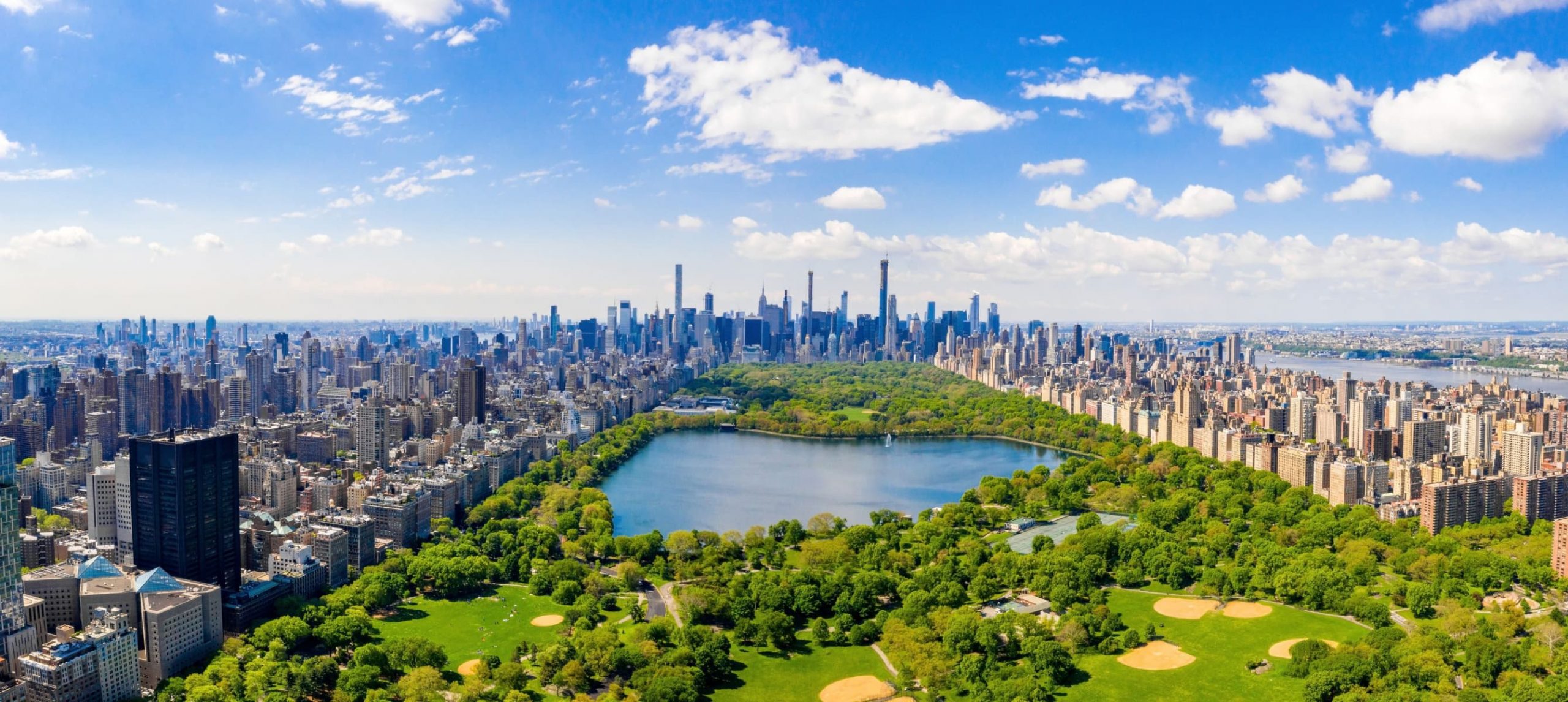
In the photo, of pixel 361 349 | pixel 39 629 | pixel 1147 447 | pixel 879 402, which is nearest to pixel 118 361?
pixel 361 349

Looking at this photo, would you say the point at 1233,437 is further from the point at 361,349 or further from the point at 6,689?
the point at 361,349

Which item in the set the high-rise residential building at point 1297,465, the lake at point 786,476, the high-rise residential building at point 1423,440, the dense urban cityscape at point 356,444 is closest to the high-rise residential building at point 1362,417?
the dense urban cityscape at point 356,444

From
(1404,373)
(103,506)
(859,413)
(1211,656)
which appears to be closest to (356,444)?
(103,506)

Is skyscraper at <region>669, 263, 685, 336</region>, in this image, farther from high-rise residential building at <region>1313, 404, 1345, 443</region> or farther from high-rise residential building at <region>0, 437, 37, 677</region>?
high-rise residential building at <region>0, 437, 37, 677</region>

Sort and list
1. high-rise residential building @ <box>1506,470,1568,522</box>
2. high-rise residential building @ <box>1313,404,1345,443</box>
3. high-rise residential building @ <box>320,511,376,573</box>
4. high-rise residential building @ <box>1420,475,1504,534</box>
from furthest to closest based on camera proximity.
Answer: high-rise residential building @ <box>1313,404,1345,443</box> → high-rise residential building @ <box>1506,470,1568,522</box> → high-rise residential building @ <box>1420,475,1504,534</box> → high-rise residential building @ <box>320,511,376,573</box>

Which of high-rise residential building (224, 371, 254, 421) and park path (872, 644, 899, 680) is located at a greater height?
high-rise residential building (224, 371, 254, 421)

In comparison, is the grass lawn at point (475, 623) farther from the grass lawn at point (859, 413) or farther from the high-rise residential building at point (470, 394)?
the grass lawn at point (859, 413)

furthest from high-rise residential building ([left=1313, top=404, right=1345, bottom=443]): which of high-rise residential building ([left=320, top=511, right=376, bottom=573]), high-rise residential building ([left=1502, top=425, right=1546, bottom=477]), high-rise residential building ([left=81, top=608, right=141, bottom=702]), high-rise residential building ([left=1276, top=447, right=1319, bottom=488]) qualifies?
high-rise residential building ([left=81, top=608, right=141, bottom=702])
